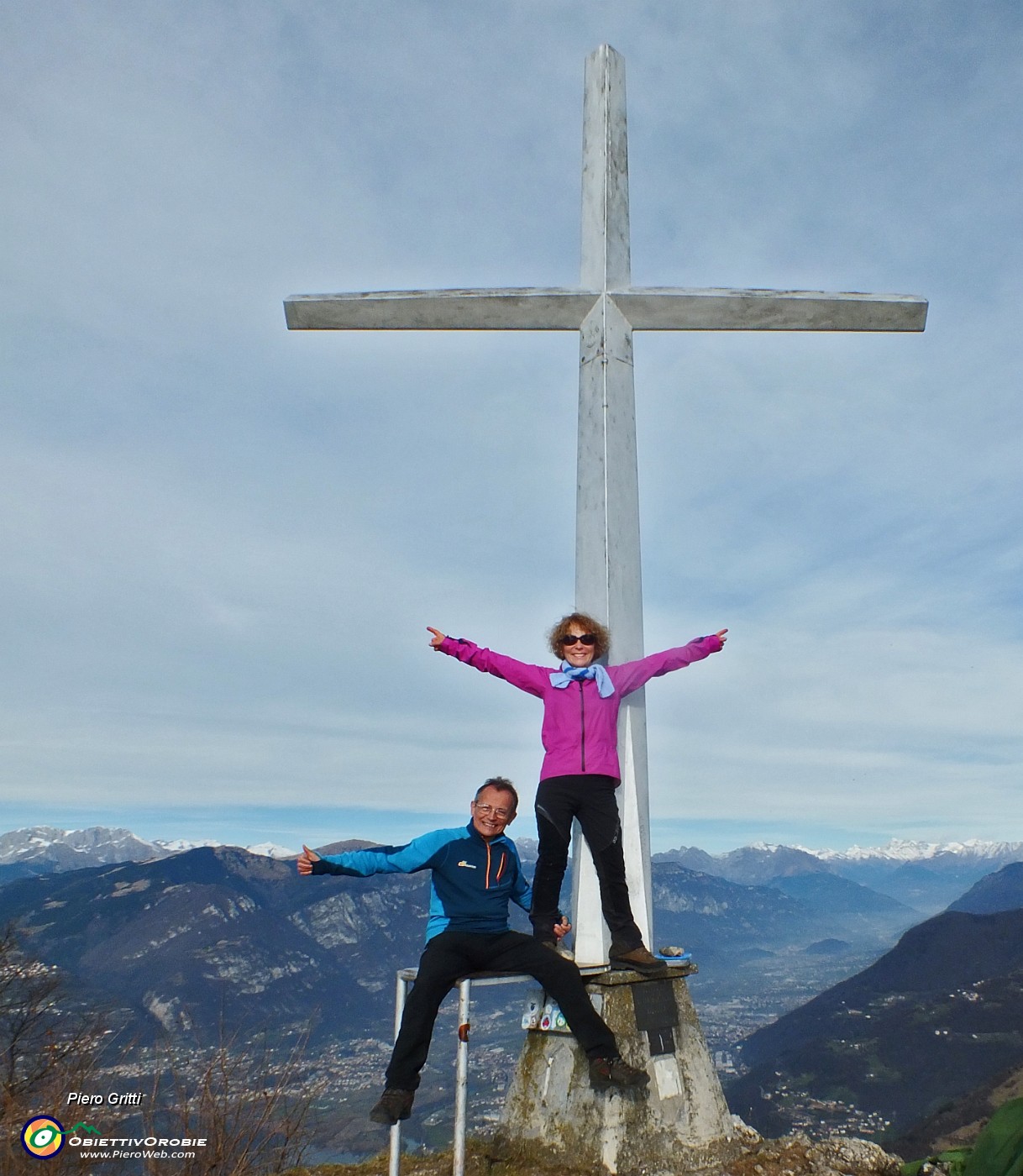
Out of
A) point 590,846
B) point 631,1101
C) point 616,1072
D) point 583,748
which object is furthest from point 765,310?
point 631,1101

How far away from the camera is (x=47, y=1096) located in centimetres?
585

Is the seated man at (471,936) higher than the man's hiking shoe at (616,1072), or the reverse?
the seated man at (471,936)

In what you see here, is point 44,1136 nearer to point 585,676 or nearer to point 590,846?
point 590,846

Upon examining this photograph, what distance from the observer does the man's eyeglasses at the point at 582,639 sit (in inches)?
238

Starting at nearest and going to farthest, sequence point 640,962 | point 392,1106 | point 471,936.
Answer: point 392,1106, point 471,936, point 640,962

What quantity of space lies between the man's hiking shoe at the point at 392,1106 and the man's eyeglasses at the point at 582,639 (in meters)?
2.98

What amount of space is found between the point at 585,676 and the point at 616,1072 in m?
2.45

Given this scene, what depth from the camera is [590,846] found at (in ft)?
18.6

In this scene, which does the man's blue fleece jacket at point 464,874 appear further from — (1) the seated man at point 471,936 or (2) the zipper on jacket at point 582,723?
(2) the zipper on jacket at point 582,723

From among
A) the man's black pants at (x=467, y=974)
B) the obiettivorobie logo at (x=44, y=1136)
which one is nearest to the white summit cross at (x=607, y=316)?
the man's black pants at (x=467, y=974)

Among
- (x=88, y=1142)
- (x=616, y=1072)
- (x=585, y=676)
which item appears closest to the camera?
(x=616, y=1072)

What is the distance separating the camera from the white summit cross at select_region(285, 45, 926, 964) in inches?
258

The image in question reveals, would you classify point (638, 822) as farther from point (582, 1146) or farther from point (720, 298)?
point (720, 298)

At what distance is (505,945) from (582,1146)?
1209mm
